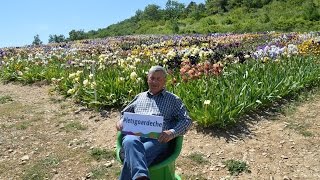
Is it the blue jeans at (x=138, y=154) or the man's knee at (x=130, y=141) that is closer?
the blue jeans at (x=138, y=154)

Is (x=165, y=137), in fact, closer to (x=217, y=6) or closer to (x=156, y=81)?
(x=156, y=81)

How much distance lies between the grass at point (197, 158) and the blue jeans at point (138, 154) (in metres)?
1.42

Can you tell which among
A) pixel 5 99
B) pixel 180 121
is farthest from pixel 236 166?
pixel 5 99

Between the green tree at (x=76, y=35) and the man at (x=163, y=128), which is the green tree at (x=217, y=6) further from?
the man at (x=163, y=128)

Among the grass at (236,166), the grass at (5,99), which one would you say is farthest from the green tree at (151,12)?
the grass at (236,166)

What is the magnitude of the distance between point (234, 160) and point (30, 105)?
4604 millimetres

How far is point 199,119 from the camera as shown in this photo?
6.11 metres

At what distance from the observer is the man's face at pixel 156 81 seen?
421cm

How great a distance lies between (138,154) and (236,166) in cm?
179

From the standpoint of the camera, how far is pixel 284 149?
563 centimetres

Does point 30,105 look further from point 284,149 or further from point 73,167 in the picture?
point 284,149

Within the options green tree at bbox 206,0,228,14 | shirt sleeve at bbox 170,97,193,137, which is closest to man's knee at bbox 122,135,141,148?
shirt sleeve at bbox 170,97,193,137

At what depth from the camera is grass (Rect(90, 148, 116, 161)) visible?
562 centimetres

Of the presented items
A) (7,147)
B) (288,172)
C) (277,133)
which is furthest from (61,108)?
(288,172)
